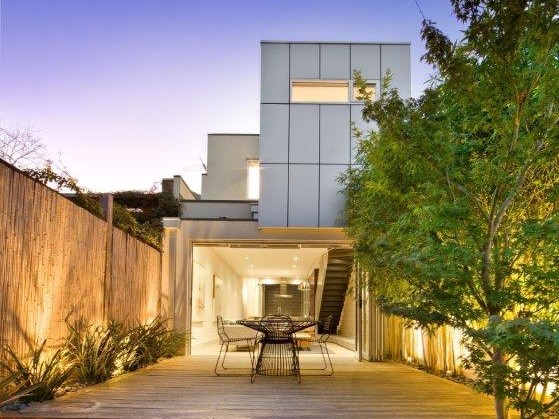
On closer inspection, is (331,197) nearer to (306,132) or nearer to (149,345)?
(306,132)

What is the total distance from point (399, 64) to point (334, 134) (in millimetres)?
1542

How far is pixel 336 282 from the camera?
17094 mm

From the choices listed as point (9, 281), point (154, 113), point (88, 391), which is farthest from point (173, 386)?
point (154, 113)

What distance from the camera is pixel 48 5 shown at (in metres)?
8.99

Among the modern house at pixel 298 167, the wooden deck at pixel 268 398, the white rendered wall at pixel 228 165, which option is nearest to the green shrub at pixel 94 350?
the wooden deck at pixel 268 398

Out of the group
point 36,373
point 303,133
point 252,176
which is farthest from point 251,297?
point 36,373

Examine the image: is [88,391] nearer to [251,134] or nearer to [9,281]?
[9,281]

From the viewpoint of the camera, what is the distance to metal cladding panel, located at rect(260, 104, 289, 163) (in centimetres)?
981

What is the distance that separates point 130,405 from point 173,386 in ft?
4.44

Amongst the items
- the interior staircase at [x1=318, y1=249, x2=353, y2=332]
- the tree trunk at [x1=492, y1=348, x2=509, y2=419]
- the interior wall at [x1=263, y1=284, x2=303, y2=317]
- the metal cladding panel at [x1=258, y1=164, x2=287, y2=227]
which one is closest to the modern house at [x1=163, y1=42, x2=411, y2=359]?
the metal cladding panel at [x1=258, y1=164, x2=287, y2=227]

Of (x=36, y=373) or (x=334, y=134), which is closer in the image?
(x=36, y=373)

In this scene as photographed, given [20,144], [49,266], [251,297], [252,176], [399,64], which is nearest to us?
[49,266]

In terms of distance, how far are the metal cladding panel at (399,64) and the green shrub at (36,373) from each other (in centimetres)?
664

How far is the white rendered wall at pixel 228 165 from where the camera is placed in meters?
13.7
